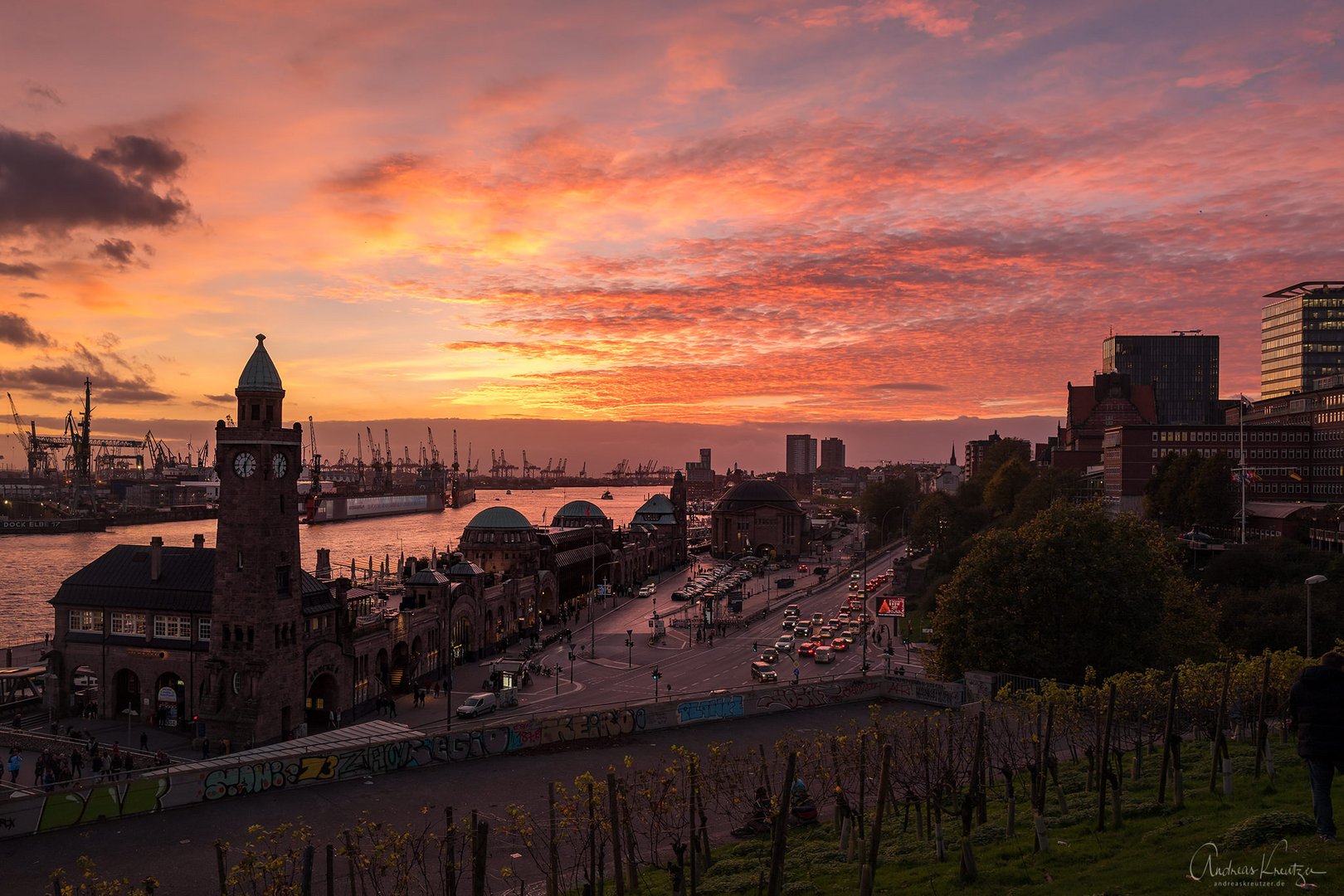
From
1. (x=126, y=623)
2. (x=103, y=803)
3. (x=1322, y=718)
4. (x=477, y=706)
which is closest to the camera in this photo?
(x=1322, y=718)

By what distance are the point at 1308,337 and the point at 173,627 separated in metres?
174

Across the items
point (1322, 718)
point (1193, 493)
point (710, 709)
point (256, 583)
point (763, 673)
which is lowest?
point (763, 673)

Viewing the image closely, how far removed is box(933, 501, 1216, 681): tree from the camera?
52.2 m

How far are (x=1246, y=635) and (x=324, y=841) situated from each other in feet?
198

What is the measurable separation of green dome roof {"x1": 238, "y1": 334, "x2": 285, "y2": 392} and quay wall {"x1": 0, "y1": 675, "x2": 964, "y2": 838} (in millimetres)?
23974

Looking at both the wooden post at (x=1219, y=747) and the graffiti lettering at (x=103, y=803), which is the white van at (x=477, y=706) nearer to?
the graffiti lettering at (x=103, y=803)

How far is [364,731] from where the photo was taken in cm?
4456

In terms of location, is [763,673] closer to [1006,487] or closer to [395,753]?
[395,753]

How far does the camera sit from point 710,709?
165ft

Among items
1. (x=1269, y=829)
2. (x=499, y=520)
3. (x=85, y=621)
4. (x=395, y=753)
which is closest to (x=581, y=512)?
(x=499, y=520)

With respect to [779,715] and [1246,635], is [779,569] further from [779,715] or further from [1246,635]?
[779,715]

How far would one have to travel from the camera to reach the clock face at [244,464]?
56000mm

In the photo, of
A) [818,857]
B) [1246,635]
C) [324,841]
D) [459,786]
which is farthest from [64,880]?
[1246,635]

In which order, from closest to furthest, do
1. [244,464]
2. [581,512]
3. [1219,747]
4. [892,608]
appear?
[1219,747], [244,464], [892,608], [581,512]
